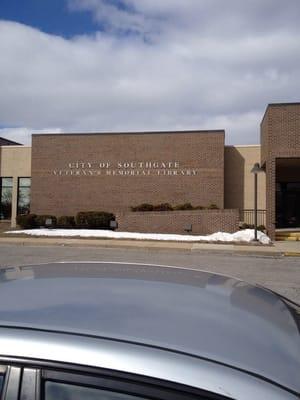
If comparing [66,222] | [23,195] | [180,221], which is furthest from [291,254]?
[23,195]

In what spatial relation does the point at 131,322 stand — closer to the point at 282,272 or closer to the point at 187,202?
the point at 282,272

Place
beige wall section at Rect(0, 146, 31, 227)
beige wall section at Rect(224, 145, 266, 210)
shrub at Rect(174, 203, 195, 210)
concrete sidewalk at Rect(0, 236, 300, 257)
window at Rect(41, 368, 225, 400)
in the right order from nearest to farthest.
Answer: window at Rect(41, 368, 225, 400), concrete sidewalk at Rect(0, 236, 300, 257), shrub at Rect(174, 203, 195, 210), beige wall section at Rect(224, 145, 266, 210), beige wall section at Rect(0, 146, 31, 227)

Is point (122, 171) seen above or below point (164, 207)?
above

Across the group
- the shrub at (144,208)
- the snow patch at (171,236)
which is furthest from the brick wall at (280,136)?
the shrub at (144,208)

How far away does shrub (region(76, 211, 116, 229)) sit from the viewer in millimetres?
29594

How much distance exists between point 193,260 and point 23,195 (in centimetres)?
2246

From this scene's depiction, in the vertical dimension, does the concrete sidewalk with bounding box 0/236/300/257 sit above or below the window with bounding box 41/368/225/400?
below

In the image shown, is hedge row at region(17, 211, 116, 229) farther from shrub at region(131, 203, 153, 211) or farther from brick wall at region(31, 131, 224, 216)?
brick wall at region(31, 131, 224, 216)

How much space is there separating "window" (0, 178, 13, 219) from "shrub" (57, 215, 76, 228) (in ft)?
24.6

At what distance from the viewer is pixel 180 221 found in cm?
2648

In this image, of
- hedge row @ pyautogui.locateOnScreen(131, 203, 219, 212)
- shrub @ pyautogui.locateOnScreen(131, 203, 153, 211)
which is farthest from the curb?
shrub @ pyautogui.locateOnScreen(131, 203, 153, 211)

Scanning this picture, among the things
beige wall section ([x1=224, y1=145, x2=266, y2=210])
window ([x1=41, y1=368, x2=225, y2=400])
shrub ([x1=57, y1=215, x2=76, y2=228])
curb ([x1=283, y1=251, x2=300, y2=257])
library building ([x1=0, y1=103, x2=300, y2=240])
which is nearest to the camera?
window ([x1=41, y1=368, x2=225, y2=400])

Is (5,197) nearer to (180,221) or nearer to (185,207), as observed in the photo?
(185,207)

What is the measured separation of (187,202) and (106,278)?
2865 cm
